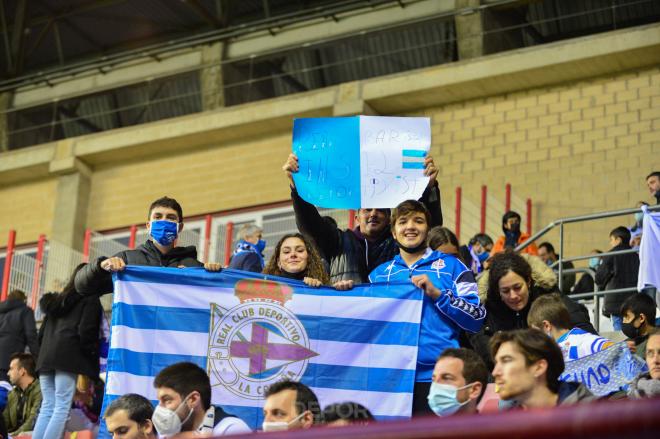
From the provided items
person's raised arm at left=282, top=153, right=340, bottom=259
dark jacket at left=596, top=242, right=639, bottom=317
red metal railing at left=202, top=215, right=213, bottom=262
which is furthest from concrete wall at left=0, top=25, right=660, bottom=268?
person's raised arm at left=282, top=153, right=340, bottom=259

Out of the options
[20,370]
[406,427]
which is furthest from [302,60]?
[406,427]

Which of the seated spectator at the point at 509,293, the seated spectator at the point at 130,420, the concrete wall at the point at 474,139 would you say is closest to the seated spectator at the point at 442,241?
the seated spectator at the point at 509,293

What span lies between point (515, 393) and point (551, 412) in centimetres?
241

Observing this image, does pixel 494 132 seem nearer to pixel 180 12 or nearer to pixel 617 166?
pixel 617 166

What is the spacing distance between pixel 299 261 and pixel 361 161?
1.02 meters

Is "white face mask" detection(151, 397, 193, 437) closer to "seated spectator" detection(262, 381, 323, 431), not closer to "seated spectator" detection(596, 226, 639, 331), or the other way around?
"seated spectator" detection(262, 381, 323, 431)

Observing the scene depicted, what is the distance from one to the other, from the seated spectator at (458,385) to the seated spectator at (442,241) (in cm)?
216

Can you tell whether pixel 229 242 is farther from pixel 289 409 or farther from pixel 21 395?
pixel 289 409

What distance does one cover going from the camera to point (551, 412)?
1577 mm

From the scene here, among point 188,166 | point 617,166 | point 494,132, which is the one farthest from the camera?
point 188,166

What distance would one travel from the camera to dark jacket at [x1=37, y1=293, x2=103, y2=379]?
299 inches

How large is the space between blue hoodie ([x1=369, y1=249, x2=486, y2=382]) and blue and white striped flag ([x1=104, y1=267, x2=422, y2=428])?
0.18 feet

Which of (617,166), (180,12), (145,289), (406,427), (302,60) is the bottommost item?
(406,427)

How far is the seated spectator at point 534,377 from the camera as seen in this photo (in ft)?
12.9
